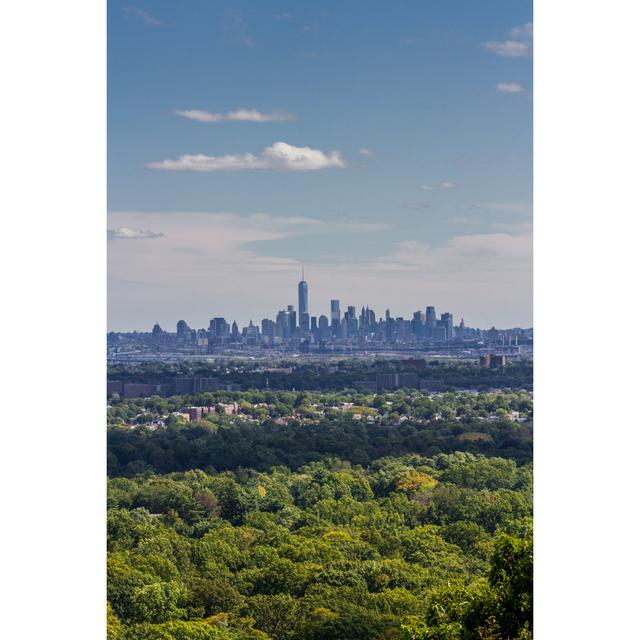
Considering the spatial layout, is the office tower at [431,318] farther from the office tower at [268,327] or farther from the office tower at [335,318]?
the office tower at [268,327]

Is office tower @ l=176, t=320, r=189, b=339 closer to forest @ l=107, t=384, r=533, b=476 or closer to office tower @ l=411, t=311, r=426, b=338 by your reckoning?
forest @ l=107, t=384, r=533, b=476

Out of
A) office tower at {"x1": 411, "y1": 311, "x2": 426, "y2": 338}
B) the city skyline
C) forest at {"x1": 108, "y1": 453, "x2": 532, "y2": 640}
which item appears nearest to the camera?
forest at {"x1": 108, "y1": 453, "x2": 532, "y2": 640}

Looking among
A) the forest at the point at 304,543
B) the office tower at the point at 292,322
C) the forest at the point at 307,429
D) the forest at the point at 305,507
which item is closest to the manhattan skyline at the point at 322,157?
the office tower at the point at 292,322

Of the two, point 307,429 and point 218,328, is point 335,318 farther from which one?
point 307,429
